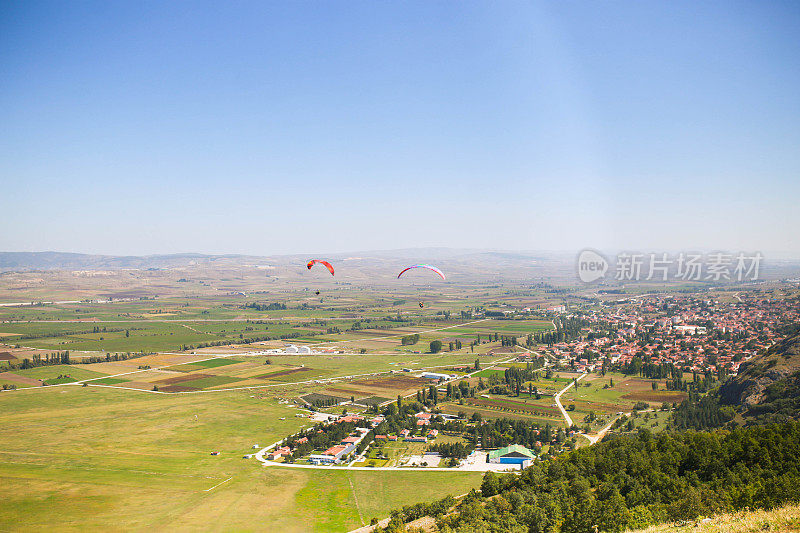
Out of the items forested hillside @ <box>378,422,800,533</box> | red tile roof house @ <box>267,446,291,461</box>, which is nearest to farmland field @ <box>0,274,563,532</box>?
red tile roof house @ <box>267,446,291,461</box>

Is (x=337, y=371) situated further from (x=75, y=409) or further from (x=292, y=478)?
(x=292, y=478)

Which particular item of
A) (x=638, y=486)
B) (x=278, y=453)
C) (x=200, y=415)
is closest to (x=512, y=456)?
(x=638, y=486)

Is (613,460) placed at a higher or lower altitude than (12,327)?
higher

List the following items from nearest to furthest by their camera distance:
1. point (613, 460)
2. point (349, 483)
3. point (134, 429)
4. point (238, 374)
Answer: point (613, 460)
point (349, 483)
point (134, 429)
point (238, 374)

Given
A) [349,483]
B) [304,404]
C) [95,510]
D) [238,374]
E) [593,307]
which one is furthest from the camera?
[593,307]

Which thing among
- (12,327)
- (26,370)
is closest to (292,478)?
(26,370)

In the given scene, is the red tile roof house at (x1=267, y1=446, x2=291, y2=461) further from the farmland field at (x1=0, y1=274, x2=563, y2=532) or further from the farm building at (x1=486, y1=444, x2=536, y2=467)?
the farm building at (x1=486, y1=444, x2=536, y2=467)
